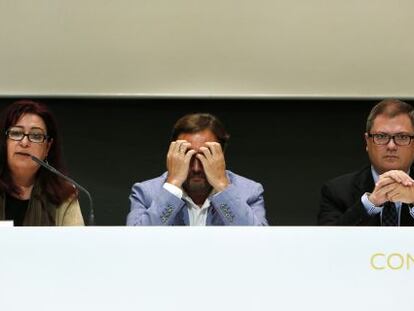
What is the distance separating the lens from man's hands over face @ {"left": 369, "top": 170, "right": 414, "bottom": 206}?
81.6 inches

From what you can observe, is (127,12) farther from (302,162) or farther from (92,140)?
(302,162)

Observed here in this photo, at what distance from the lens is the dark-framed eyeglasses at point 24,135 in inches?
94.5

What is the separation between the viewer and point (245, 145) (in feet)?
10.5

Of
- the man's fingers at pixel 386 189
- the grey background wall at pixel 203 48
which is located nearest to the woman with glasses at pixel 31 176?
the grey background wall at pixel 203 48

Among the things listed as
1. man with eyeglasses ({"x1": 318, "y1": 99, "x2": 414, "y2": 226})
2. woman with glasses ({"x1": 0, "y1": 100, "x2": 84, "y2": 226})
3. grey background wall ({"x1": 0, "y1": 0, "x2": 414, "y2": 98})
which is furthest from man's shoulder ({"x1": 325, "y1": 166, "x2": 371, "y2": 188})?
woman with glasses ({"x1": 0, "y1": 100, "x2": 84, "y2": 226})

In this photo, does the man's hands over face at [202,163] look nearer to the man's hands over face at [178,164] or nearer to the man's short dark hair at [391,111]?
the man's hands over face at [178,164]

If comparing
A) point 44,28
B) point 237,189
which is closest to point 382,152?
point 237,189

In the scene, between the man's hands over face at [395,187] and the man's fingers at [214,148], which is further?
the man's fingers at [214,148]

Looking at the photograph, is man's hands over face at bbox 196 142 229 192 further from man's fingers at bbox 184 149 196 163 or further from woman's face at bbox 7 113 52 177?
woman's face at bbox 7 113 52 177

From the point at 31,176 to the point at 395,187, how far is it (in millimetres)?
1192

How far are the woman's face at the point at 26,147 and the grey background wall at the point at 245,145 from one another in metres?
0.68

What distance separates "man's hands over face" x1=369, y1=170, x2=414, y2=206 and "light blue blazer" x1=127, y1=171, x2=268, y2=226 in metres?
0.40

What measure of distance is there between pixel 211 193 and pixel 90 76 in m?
0.99
